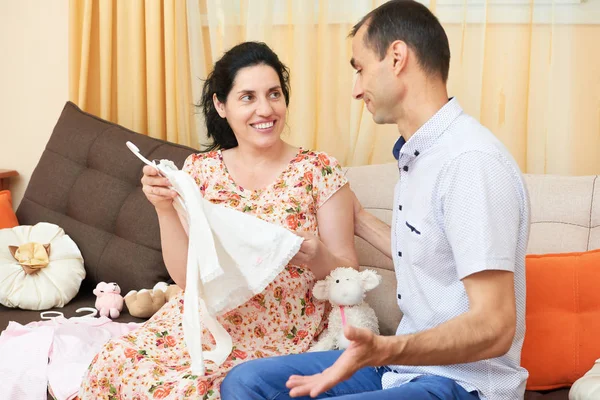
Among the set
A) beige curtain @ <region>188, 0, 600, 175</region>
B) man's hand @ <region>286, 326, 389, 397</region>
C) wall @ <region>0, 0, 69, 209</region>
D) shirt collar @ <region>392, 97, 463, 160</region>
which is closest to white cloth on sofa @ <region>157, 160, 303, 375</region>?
shirt collar @ <region>392, 97, 463, 160</region>

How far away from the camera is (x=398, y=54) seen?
5.31 ft

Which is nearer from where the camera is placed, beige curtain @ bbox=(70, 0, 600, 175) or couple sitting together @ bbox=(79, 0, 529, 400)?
couple sitting together @ bbox=(79, 0, 529, 400)

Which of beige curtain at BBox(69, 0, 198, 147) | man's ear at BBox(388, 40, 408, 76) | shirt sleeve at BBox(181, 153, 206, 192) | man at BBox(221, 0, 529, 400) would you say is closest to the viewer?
man at BBox(221, 0, 529, 400)

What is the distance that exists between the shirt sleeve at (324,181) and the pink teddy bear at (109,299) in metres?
0.81

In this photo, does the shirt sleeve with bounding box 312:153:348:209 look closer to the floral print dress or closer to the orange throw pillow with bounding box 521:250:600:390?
the floral print dress

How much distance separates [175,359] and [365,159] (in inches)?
45.0

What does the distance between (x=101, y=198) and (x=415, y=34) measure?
1.57 meters

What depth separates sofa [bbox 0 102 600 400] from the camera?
2.17 meters

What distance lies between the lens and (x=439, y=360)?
135 cm

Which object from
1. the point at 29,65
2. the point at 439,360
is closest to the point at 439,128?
the point at 439,360

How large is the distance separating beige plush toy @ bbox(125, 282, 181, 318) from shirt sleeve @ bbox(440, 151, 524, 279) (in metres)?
1.24

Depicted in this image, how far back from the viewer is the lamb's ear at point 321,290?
6.73ft

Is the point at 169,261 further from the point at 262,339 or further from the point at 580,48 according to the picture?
the point at 580,48

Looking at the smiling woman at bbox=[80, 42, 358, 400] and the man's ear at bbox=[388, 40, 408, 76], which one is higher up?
the man's ear at bbox=[388, 40, 408, 76]
